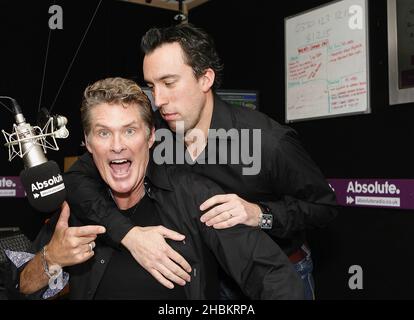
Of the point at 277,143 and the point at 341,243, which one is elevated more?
the point at 277,143

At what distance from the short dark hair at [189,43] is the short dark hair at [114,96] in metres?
0.51

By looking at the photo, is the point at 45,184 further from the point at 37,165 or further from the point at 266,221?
the point at 266,221

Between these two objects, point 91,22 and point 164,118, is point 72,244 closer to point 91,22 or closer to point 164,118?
point 164,118

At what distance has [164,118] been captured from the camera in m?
2.05

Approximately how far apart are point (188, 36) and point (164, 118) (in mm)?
406

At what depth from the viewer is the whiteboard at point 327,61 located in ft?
9.58

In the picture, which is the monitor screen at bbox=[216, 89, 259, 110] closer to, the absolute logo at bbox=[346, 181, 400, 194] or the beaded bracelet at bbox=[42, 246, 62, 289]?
the absolute logo at bbox=[346, 181, 400, 194]

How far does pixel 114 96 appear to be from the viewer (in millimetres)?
1572

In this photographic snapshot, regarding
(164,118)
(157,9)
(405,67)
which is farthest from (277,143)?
(157,9)

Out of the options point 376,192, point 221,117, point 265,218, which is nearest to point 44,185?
point 265,218

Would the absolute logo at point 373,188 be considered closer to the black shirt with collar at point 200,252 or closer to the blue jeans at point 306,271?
the blue jeans at point 306,271

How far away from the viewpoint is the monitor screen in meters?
3.46

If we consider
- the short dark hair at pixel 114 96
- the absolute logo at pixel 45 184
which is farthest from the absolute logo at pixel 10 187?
the absolute logo at pixel 45 184
